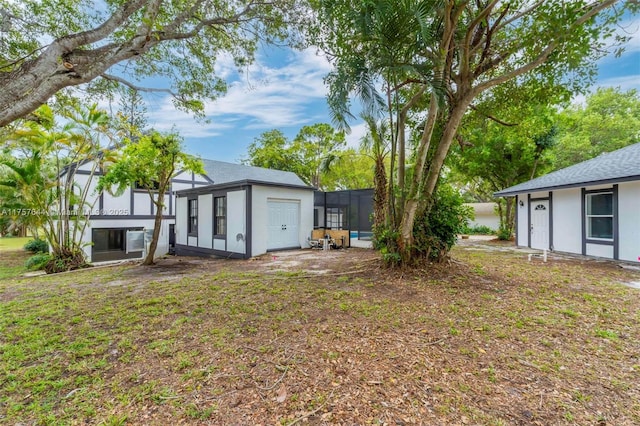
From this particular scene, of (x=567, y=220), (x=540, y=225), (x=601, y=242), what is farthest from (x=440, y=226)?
(x=540, y=225)

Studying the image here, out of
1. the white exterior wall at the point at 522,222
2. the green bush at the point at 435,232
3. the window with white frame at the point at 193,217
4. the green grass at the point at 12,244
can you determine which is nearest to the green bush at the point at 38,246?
the green grass at the point at 12,244

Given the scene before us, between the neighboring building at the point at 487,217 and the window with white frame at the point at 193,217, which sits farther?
the neighboring building at the point at 487,217

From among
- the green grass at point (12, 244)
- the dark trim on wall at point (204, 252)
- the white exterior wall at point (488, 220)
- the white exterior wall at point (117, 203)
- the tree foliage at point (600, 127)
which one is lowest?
the green grass at point (12, 244)

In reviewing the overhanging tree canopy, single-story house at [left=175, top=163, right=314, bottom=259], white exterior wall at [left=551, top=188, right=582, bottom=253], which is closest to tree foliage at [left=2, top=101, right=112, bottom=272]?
single-story house at [left=175, top=163, right=314, bottom=259]

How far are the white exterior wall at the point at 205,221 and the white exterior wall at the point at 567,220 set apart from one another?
13003 millimetres

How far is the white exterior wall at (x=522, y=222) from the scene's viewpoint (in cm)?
1190

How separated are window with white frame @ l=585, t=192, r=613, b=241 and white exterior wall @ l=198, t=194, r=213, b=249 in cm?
1321

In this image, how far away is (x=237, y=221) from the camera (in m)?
9.93

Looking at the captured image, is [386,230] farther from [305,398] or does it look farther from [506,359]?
[305,398]

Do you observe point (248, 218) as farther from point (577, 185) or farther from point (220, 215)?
point (577, 185)

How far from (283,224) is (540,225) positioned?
10253 millimetres

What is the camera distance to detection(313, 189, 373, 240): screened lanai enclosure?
37.4 ft

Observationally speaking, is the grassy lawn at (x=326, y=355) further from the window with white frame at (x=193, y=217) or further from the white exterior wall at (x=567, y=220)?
the window with white frame at (x=193, y=217)

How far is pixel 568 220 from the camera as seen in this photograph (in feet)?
32.6
